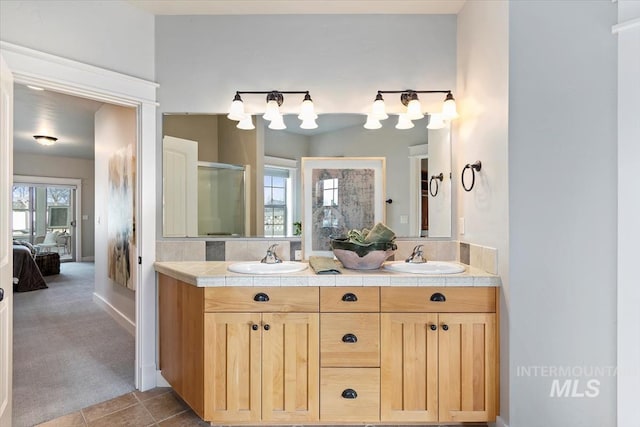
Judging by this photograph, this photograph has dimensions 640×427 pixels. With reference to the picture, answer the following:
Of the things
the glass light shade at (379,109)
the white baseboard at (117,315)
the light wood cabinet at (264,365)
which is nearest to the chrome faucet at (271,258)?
the light wood cabinet at (264,365)

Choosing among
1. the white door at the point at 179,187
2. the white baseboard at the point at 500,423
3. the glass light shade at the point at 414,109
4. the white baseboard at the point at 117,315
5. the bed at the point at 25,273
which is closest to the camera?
the white baseboard at the point at 500,423

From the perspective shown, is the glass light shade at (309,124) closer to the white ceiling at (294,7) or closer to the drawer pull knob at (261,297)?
the white ceiling at (294,7)

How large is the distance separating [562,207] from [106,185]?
4.24 meters

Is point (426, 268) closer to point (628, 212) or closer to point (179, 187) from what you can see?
point (628, 212)

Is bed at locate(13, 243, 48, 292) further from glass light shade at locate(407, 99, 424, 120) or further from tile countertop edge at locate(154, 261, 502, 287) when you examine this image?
glass light shade at locate(407, 99, 424, 120)

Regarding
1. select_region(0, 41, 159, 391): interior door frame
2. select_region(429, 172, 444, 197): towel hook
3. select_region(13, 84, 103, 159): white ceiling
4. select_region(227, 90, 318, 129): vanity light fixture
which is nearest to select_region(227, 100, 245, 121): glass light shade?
select_region(227, 90, 318, 129): vanity light fixture

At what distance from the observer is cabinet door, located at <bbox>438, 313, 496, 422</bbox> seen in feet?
5.80

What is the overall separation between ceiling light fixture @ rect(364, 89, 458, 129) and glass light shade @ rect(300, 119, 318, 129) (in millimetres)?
347

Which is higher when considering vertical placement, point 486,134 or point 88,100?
point 88,100

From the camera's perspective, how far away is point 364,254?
1956 mm

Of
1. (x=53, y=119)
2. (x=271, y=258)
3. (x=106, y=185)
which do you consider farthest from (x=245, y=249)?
(x=53, y=119)

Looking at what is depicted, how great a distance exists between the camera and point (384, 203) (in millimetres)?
2336

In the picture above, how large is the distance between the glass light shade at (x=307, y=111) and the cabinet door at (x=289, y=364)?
127 cm

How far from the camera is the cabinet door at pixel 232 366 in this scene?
5.83 feet
